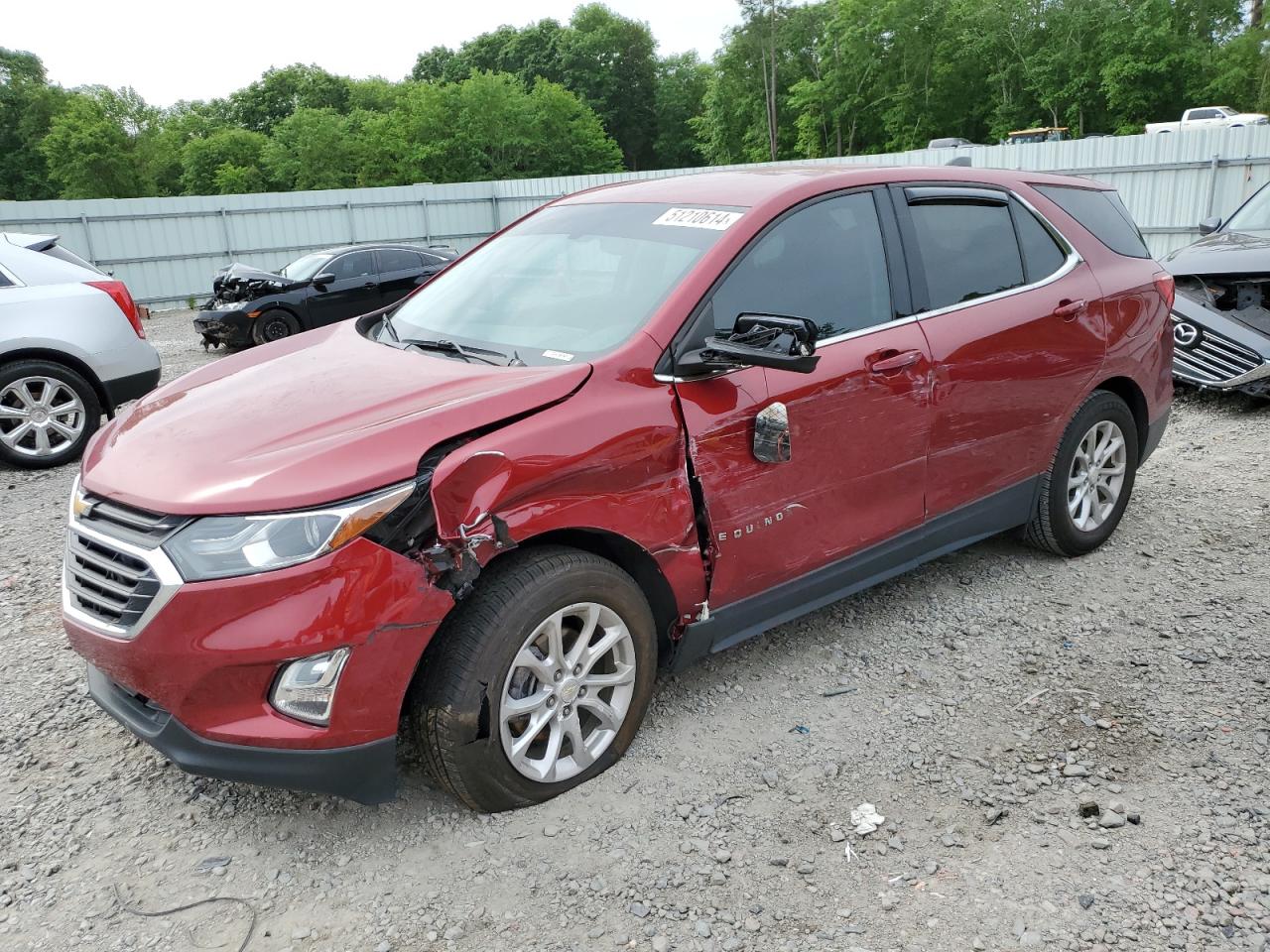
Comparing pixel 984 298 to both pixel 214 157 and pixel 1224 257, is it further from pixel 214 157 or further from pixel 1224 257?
pixel 214 157

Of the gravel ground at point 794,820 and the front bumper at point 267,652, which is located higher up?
the front bumper at point 267,652

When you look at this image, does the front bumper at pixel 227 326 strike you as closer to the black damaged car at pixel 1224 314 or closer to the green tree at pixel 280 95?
the black damaged car at pixel 1224 314

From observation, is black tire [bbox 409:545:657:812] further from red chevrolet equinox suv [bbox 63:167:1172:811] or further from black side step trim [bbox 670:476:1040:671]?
black side step trim [bbox 670:476:1040:671]

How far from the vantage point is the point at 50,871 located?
2746 mm

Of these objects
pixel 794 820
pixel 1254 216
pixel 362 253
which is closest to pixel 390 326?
pixel 794 820

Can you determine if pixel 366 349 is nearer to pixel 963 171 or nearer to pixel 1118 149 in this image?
pixel 963 171

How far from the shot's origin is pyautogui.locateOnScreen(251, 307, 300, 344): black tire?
1325cm

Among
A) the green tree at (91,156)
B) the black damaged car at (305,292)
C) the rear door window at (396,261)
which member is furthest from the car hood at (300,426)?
the green tree at (91,156)

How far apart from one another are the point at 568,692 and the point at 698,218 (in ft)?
5.45

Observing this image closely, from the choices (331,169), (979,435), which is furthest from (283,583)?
(331,169)

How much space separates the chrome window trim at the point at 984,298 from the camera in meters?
3.05

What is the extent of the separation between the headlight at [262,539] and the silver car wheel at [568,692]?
24.1 inches

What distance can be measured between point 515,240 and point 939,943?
2.84m

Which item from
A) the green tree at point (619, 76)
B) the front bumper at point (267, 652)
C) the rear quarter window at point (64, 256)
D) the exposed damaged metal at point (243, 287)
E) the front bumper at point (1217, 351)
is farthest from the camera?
the green tree at point (619, 76)
